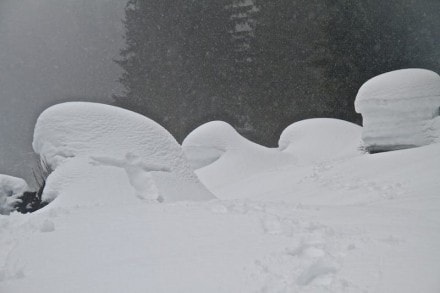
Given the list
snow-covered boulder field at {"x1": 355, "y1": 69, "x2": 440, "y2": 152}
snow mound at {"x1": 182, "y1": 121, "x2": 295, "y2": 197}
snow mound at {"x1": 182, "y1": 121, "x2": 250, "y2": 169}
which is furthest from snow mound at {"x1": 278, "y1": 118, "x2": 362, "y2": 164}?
snow-covered boulder field at {"x1": 355, "y1": 69, "x2": 440, "y2": 152}

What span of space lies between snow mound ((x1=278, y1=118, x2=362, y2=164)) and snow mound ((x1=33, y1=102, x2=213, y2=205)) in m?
Result: 6.27

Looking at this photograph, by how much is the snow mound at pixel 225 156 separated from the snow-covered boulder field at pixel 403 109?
279 cm

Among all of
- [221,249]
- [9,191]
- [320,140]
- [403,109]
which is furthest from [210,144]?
[221,249]

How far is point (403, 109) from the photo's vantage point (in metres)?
8.43

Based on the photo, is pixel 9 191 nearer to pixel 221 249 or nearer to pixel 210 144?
pixel 221 249

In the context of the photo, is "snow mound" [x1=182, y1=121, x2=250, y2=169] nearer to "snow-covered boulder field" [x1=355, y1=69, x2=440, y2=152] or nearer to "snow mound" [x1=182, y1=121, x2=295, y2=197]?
"snow mound" [x1=182, y1=121, x2=295, y2=197]

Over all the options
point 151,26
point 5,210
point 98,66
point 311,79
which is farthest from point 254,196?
point 98,66

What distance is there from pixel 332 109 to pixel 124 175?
15.4m

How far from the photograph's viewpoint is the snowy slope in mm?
2490

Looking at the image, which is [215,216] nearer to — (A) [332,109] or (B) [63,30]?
(A) [332,109]

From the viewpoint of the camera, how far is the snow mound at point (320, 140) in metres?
11.5

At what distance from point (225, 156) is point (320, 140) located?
2920 millimetres

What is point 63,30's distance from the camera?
1502 inches

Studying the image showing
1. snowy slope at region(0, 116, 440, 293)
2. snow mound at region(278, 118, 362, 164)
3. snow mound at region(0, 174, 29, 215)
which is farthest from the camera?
snow mound at region(278, 118, 362, 164)
